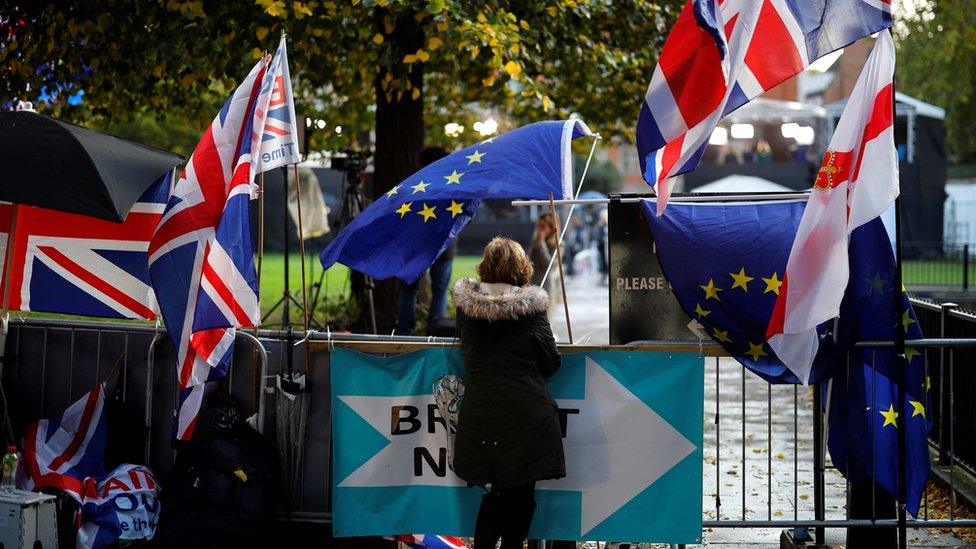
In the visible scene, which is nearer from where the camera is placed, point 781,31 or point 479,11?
point 781,31

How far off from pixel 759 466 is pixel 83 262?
5762 millimetres

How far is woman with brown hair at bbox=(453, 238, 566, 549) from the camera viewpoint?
18.2 ft

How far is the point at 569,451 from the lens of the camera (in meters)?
5.95

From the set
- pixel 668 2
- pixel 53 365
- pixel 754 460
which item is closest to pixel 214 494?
pixel 53 365

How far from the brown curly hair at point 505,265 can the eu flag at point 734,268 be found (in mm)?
837

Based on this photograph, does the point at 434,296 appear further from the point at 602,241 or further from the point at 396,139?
the point at 602,241

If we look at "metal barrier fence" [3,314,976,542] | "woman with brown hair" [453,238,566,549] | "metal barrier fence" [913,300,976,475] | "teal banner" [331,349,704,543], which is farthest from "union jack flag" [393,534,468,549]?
"metal barrier fence" [913,300,976,475]

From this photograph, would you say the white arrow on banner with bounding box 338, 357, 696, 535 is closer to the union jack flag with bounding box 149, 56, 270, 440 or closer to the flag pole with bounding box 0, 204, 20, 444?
the union jack flag with bounding box 149, 56, 270, 440

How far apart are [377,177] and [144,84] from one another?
9.50ft

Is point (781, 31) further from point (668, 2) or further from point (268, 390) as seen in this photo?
point (668, 2)

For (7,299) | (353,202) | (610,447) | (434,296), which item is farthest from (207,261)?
(353,202)

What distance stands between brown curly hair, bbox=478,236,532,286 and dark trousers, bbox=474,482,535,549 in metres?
1.09

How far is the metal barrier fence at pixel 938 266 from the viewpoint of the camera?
28594 millimetres

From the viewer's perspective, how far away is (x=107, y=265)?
284 inches
